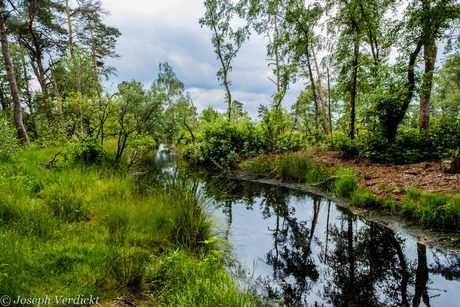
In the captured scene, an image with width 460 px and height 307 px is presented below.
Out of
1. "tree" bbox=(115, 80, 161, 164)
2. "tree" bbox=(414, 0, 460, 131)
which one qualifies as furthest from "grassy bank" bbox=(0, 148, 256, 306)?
"tree" bbox=(414, 0, 460, 131)

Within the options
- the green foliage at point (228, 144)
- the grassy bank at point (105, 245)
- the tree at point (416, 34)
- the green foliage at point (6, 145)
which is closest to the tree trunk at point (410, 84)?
the tree at point (416, 34)

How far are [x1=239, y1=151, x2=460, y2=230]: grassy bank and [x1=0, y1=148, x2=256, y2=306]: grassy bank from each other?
373 centimetres

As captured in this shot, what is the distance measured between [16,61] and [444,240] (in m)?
30.9

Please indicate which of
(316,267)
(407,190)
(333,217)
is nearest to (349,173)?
(407,190)

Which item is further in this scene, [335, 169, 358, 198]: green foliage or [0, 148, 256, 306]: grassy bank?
[335, 169, 358, 198]: green foliage

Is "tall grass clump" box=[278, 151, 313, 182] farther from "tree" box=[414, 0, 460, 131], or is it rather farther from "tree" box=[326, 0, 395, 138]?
"tree" box=[414, 0, 460, 131]

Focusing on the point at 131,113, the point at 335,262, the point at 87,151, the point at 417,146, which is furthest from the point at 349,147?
the point at 131,113

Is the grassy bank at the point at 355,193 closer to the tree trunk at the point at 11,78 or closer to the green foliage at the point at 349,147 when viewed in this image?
the green foliage at the point at 349,147

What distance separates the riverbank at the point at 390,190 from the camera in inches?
134

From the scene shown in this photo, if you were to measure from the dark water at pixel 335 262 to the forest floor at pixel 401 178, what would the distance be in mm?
1175

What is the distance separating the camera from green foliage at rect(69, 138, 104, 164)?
18.4 feet

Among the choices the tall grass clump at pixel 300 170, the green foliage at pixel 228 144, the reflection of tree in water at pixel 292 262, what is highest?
the green foliage at pixel 228 144

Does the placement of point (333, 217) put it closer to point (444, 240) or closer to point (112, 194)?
point (444, 240)

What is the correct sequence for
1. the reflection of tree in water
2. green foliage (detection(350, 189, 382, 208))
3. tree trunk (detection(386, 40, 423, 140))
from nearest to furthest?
the reflection of tree in water
green foliage (detection(350, 189, 382, 208))
tree trunk (detection(386, 40, 423, 140))
